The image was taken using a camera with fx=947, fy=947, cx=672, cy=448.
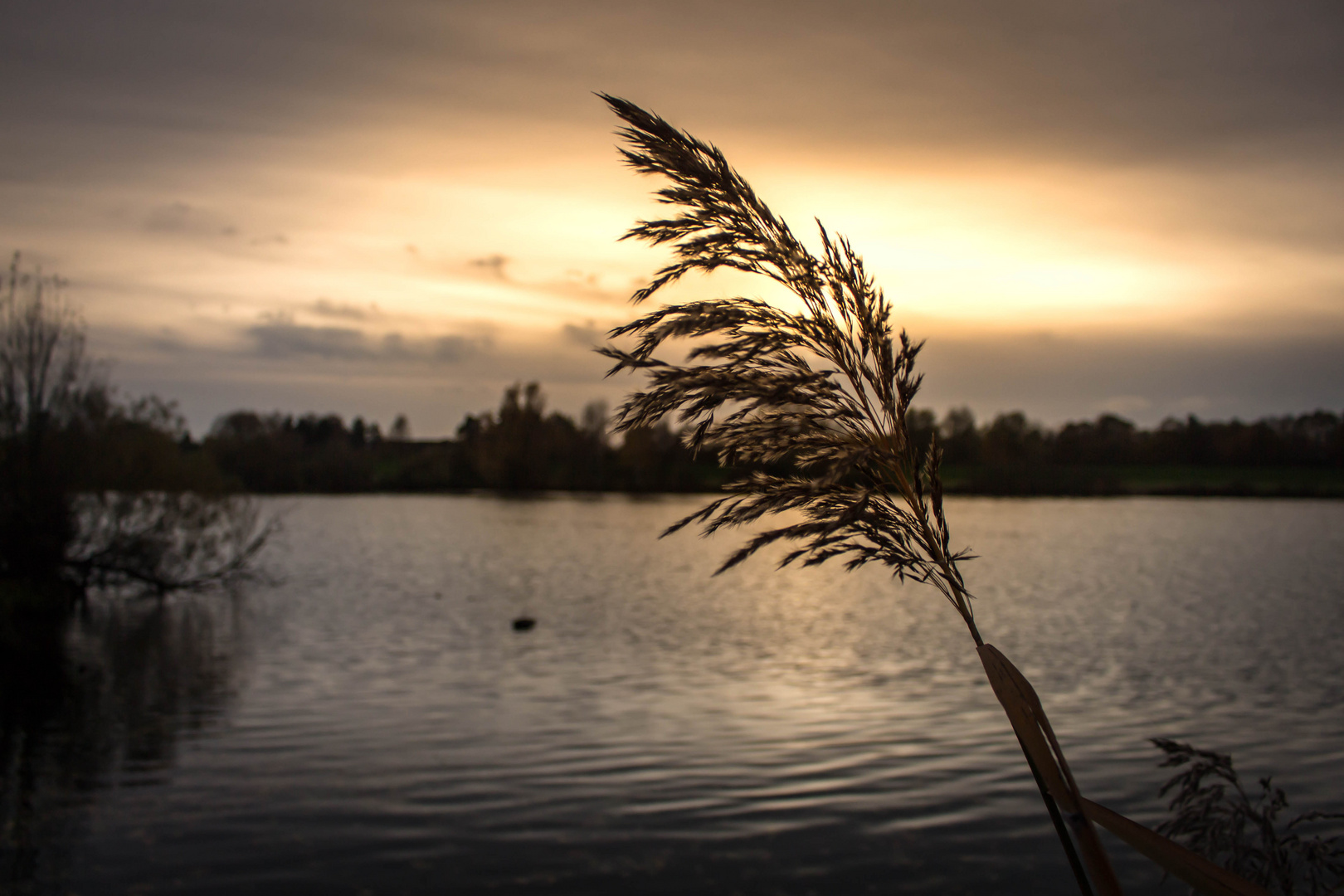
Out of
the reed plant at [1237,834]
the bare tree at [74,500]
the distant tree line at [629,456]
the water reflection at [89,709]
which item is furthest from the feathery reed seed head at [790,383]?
the distant tree line at [629,456]

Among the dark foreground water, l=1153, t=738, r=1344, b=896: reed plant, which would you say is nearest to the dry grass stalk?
l=1153, t=738, r=1344, b=896: reed plant

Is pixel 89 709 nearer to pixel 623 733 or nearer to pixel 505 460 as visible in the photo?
pixel 623 733

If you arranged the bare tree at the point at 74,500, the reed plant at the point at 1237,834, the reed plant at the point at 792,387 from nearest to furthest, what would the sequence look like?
1. the reed plant at the point at 792,387
2. the reed plant at the point at 1237,834
3. the bare tree at the point at 74,500

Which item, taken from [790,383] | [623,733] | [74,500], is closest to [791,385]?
[790,383]

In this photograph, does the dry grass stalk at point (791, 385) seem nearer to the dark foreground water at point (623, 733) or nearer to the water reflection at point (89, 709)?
the dark foreground water at point (623, 733)

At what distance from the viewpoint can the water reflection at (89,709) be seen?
9.96 m

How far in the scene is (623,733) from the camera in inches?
542

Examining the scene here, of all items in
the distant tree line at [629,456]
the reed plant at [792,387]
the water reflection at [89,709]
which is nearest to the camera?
the reed plant at [792,387]

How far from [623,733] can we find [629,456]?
114 metres

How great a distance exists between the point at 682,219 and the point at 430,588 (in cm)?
3230

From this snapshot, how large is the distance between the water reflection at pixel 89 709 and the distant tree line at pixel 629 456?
249ft

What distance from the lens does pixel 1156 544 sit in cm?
5266

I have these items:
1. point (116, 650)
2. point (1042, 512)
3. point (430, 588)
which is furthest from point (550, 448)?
point (116, 650)

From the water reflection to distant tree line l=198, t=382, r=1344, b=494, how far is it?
75.7m
